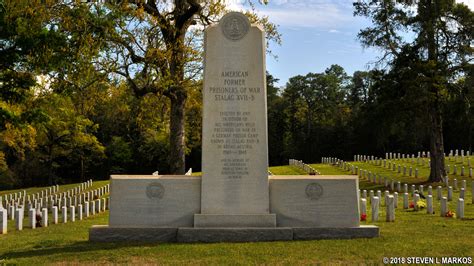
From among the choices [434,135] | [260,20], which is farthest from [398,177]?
[260,20]

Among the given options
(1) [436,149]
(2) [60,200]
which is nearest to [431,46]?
(1) [436,149]

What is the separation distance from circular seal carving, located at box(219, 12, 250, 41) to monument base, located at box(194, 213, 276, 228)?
362 centimetres

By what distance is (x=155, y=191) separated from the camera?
9727 mm

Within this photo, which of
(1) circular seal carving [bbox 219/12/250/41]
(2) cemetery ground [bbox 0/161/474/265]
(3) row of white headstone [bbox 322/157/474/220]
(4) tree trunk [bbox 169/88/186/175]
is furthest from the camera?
(4) tree trunk [bbox 169/88/186/175]

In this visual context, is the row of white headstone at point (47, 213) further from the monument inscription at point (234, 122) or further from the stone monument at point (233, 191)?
the monument inscription at point (234, 122)

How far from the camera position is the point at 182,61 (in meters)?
19.4

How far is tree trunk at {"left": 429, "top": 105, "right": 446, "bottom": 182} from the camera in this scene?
94.7 feet

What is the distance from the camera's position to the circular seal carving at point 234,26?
10.1 meters

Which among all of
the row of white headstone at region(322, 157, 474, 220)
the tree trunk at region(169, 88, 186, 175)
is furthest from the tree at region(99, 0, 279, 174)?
the row of white headstone at region(322, 157, 474, 220)

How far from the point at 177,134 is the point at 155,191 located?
10144 mm

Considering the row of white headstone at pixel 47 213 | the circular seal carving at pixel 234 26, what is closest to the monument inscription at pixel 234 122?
the circular seal carving at pixel 234 26

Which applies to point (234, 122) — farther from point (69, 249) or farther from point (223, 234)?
point (69, 249)

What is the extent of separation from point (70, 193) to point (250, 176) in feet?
79.9

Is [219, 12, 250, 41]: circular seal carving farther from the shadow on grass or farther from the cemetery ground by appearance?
the shadow on grass
